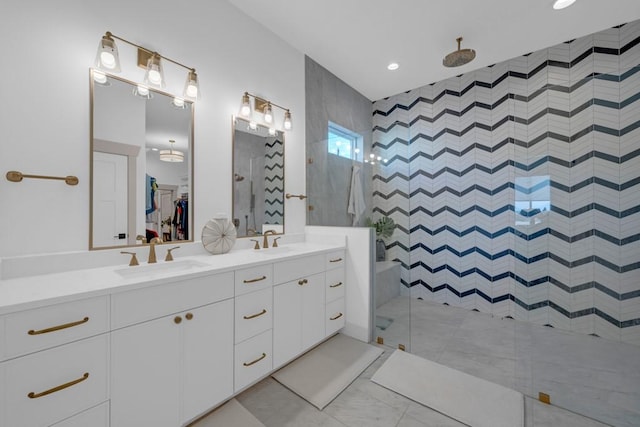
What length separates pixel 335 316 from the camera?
7.49 ft

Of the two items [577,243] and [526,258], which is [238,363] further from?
[577,243]

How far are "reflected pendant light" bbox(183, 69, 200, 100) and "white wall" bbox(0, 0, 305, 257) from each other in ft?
0.25

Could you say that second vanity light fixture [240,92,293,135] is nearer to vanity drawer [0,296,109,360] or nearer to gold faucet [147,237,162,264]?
gold faucet [147,237,162,264]

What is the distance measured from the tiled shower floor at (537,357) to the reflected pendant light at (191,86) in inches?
98.1

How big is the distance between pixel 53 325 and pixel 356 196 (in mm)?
2406

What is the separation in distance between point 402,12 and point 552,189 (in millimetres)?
1857

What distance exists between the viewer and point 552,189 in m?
1.90

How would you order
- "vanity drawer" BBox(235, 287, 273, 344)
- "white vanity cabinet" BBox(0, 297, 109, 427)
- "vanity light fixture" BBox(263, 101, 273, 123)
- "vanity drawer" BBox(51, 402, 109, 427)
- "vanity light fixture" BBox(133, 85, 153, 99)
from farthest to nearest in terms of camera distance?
"vanity light fixture" BBox(263, 101, 273, 123)
"vanity light fixture" BBox(133, 85, 153, 99)
"vanity drawer" BBox(235, 287, 273, 344)
"vanity drawer" BBox(51, 402, 109, 427)
"white vanity cabinet" BBox(0, 297, 109, 427)

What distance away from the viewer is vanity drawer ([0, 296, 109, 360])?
859 mm

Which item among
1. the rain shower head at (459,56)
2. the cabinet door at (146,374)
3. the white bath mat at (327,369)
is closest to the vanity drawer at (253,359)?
the white bath mat at (327,369)

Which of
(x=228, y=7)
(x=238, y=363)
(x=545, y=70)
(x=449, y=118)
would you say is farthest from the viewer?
(x=449, y=118)

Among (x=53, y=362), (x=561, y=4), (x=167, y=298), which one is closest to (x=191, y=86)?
(x=167, y=298)

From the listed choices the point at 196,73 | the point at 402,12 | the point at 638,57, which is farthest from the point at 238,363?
the point at 638,57

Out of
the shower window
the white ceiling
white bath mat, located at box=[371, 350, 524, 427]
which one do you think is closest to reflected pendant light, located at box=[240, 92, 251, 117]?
the white ceiling
